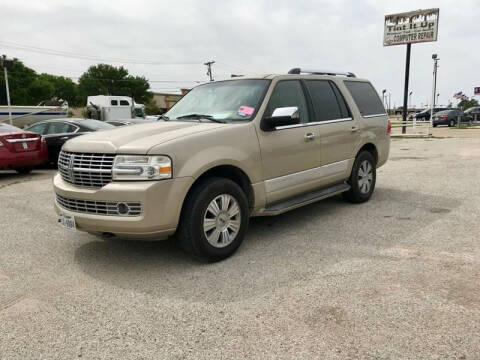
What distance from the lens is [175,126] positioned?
169 inches

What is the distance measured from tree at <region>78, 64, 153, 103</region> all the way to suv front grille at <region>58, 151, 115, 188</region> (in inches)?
3237

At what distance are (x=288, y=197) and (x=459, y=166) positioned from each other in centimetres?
688

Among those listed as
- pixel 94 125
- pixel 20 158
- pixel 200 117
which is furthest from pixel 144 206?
pixel 94 125

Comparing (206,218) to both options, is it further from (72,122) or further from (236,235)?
(72,122)

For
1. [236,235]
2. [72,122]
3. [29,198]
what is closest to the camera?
[236,235]

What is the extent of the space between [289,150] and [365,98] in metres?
2.35

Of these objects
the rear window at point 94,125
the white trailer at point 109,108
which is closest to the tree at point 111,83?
the white trailer at point 109,108

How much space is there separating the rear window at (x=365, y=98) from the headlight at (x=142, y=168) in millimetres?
3524

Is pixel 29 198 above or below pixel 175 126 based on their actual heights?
below

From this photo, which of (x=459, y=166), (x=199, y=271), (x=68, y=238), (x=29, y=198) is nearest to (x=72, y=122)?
(x=29, y=198)

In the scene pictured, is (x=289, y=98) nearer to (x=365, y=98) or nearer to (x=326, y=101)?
(x=326, y=101)

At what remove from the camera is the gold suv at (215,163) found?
11.9 feet

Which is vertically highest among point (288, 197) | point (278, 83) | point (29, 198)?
point (278, 83)

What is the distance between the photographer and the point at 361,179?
20.6ft
